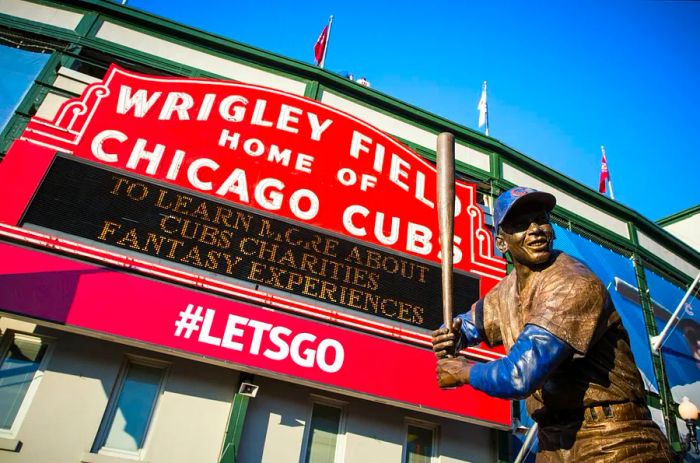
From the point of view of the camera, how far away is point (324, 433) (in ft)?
23.1

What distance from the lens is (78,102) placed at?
24.8 feet

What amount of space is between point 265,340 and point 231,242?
1.47 m

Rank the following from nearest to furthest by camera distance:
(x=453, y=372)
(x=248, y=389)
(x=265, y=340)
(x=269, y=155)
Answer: (x=453, y=372)
(x=265, y=340)
(x=248, y=389)
(x=269, y=155)

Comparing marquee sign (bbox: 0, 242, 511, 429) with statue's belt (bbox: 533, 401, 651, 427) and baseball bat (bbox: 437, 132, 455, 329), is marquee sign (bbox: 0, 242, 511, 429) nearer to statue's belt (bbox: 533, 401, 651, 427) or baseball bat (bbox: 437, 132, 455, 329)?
baseball bat (bbox: 437, 132, 455, 329)

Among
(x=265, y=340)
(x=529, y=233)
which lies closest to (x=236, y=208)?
(x=265, y=340)

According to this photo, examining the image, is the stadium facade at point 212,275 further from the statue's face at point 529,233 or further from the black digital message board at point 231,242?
the statue's face at point 529,233

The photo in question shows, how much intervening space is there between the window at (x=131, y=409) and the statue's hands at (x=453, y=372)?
5.45 m

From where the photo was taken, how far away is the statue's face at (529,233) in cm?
229

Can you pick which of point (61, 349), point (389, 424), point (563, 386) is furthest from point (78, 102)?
point (563, 386)

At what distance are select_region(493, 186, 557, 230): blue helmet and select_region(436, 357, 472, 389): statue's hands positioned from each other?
2.40 feet

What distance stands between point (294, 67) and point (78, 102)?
4696mm

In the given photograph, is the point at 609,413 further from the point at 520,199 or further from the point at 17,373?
the point at 17,373

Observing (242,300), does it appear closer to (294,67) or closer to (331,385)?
(331,385)

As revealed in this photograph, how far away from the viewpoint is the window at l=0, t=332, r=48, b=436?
18.8 feet
